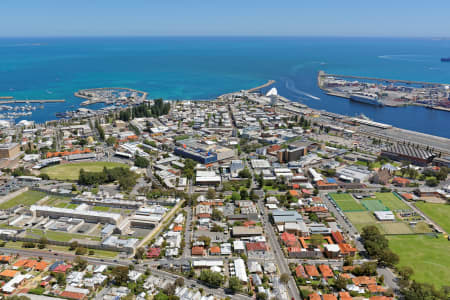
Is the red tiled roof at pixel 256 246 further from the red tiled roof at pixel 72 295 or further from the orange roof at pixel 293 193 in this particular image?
the red tiled roof at pixel 72 295

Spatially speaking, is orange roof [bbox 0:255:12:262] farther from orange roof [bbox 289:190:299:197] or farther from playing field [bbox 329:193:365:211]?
playing field [bbox 329:193:365:211]

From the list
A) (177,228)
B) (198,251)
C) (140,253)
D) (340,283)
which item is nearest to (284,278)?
(340,283)

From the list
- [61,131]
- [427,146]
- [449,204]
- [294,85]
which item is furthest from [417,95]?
[61,131]

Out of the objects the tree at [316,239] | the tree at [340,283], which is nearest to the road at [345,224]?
the tree at [316,239]

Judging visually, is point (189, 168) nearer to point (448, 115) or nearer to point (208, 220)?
point (208, 220)

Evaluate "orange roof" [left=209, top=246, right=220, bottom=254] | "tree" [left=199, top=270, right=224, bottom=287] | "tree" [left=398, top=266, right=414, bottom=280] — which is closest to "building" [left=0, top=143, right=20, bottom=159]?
"orange roof" [left=209, top=246, right=220, bottom=254]

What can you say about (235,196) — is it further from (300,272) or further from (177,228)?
(300,272)
